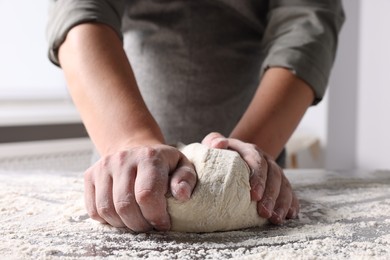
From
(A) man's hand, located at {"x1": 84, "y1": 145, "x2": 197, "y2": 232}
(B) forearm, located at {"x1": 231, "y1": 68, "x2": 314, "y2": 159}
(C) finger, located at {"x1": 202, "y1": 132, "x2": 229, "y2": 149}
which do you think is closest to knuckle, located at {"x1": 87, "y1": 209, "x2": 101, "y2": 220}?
(A) man's hand, located at {"x1": 84, "y1": 145, "x2": 197, "y2": 232}

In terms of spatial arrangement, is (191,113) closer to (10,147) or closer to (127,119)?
(127,119)

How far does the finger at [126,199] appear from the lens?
0.51 metres

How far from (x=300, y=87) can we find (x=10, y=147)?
3.90ft

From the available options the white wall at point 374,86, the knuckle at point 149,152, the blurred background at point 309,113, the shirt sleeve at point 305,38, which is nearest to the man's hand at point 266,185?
the knuckle at point 149,152

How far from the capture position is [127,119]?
0.64 meters

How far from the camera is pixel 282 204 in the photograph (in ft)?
1.96

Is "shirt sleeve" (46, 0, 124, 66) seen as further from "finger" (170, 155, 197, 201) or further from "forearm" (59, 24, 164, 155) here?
"finger" (170, 155, 197, 201)

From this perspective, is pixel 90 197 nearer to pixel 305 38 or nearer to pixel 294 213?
pixel 294 213

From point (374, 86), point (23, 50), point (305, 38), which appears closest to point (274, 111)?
point (305, 38)

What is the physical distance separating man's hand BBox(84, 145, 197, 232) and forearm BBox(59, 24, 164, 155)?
7cm

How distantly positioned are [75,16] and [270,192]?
39 centimetres

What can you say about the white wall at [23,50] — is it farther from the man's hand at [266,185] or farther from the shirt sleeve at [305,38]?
the man's hand at [266,185]

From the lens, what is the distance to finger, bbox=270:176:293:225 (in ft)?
1.92

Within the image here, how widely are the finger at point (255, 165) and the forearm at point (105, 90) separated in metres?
0.10
